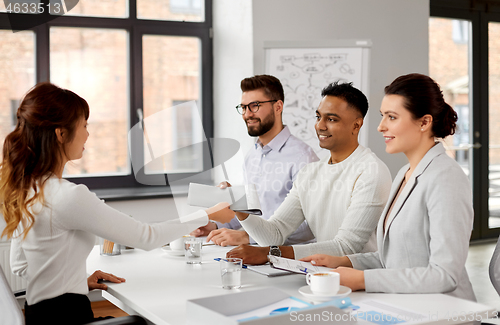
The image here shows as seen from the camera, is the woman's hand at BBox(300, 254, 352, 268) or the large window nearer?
the woman's hand at BBox(300, 254, 352, 268)

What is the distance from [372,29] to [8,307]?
12.2 feet

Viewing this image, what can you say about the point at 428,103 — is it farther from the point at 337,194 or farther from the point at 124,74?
the point at 124,74

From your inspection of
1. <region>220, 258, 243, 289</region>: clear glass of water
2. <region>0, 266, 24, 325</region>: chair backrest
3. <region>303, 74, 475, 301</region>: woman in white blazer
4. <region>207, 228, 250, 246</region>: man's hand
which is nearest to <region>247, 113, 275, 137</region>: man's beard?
<region>207, 228, 250, 246</region>: man's hand

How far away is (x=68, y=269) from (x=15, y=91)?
2886mm

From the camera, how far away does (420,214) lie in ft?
5.00

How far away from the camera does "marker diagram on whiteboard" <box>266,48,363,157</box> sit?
12.3 feet

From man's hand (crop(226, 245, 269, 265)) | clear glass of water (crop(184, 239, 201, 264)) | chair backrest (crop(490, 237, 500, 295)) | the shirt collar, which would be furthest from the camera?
the shirt collar

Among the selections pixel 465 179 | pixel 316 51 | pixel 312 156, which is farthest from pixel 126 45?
pixel 465 179

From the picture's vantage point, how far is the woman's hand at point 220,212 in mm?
1843

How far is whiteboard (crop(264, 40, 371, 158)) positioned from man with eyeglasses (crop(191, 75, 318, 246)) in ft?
2.52

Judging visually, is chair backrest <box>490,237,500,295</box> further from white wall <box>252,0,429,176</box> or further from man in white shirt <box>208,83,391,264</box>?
white wall <box>252,0,429,176</box>

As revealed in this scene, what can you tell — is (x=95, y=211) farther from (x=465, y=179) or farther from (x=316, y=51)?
(x=316, y=51)

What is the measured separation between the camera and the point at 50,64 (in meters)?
4.02

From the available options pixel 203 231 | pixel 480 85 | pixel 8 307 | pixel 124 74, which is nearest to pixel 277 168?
pixel 203 231
